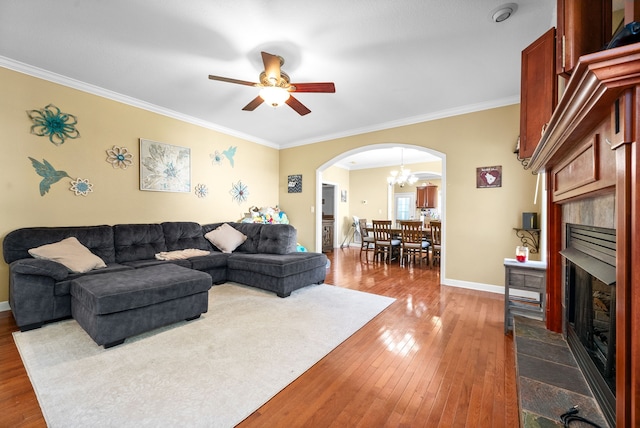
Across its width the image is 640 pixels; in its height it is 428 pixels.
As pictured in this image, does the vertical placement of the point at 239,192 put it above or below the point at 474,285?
above

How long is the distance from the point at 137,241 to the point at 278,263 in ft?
6.79

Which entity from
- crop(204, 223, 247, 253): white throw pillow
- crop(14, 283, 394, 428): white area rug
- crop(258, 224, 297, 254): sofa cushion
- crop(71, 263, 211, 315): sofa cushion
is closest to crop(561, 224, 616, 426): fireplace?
crop(14, 283, 394, 428): white area rug

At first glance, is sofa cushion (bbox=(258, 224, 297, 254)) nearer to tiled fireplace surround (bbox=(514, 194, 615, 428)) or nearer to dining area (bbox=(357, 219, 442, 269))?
dining area (bbox=(357, 219, 442, 269))

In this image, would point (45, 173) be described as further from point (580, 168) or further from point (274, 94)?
point (580, 168)

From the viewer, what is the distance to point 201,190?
4.67 meters

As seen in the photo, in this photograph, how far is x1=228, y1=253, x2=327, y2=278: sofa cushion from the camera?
3322 mm

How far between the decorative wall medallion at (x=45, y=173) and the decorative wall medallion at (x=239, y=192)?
2524mm

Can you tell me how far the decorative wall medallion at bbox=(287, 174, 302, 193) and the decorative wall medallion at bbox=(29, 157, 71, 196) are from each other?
3907 millimetres

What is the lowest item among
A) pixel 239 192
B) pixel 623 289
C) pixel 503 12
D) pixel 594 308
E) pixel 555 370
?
pixel 555 370

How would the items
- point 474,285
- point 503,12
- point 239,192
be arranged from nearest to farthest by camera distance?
point 503,12 → point 474,285 → point 239,192

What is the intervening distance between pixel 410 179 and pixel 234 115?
5.03 m

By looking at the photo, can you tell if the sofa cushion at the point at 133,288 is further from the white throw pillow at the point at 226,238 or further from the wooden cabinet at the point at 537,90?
the wooden cabinet at the point at 537,90

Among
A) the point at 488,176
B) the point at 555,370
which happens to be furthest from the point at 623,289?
the point at 488,176

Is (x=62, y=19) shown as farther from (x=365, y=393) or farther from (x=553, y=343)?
(x=553, y=343)
